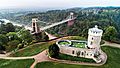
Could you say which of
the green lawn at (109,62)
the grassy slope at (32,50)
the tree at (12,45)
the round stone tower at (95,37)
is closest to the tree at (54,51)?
the green lawn at (109,62)

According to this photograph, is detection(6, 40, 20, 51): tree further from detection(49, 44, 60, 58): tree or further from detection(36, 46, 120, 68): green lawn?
detection(36, 46, 120, 68): green lawn

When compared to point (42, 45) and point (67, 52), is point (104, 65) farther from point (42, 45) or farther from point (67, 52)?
point (42, 45)

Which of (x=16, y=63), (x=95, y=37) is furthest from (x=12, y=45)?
(x=95, y=37)

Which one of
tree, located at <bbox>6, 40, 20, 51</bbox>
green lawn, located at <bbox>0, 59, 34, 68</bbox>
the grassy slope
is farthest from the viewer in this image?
tree, located at <bbox>6, 40, 20, 51</bbox>

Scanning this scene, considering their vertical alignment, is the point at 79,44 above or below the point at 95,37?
below

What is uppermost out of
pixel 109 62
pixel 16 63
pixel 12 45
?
pixel 12 45

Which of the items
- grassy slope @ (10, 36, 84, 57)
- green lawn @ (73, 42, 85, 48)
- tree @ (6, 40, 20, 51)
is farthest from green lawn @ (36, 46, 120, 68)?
tree @ (6, 40, 20, 51)

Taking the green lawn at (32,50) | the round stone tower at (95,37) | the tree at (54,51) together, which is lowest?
the green lawn at (32,50)

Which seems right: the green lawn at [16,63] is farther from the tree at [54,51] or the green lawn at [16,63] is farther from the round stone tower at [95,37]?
the round stone tower at [95,37]

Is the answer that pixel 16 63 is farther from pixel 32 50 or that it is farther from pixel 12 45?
pixel 12 45

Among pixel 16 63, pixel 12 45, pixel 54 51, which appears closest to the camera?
pixel 16 63

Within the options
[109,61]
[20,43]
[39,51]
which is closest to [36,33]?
[20,43]
